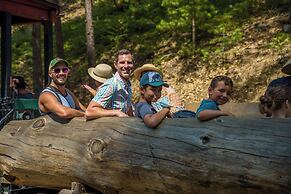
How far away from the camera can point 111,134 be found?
195 inches

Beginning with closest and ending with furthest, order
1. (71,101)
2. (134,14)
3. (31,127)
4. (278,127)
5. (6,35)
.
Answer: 1. (278,127)
2. (31,127)
3. (71,101)
4. (6,35)
5. (134,14)

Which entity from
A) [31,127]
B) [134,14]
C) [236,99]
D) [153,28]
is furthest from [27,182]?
[134,14]

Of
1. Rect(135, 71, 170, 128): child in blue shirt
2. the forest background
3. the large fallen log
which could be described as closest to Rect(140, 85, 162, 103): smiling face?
Rect(135, 71, 170, 128): child in blue shirt

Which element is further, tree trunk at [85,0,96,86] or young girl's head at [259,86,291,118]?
tree trunk at [85,0,96,86]

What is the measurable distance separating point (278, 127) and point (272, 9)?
16727 mm

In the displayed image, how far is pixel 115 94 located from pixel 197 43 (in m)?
14.2

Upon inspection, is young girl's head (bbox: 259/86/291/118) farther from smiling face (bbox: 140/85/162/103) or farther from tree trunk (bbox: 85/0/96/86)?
tree trunk (bbox: 85/0/96/86)

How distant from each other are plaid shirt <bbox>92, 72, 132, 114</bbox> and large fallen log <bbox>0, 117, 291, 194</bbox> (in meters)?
0.27

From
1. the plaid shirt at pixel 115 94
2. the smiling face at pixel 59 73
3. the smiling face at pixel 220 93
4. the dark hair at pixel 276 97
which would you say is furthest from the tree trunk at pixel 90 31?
the dark hair at pixel 276 97

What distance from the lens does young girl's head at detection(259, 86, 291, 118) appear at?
4.12 meters

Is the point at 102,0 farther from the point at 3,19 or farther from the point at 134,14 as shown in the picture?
the point at 3,19

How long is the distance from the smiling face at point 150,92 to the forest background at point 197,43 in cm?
1018

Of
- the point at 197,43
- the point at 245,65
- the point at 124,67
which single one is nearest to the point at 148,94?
the point at 124,67

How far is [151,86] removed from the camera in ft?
16.1
